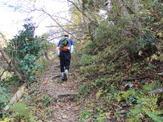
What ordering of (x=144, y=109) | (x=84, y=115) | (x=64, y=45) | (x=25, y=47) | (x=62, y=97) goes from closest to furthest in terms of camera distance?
1. (x=144, y=109)
2. (x=84, y=115)
3. (x=62, y=97)
4. (x=64, y=45)
5. (x=25, y=47)

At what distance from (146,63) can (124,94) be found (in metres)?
1.86

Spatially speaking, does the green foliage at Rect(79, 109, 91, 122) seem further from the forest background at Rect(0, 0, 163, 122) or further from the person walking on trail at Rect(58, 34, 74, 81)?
the person walking on trail at Rect(58, 34, 74, 81)

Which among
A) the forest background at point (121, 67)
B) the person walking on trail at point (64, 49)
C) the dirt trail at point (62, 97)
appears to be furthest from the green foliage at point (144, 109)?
the person walking on trail at point (64, 49)

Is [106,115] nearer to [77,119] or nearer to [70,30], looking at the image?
[77,119]

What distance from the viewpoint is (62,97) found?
5168 mm

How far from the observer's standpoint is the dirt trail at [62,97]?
4.01 metres

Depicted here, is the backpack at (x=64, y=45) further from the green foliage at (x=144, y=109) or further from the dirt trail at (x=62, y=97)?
the green foliage at (x=144, y=109)

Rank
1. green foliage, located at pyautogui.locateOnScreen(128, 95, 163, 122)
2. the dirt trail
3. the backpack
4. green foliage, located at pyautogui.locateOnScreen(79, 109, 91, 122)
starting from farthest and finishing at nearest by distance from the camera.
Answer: the backpack < the dirt trail < green foliage, located at pyautogui.locateOnScreen(79, 109, 91, 122) < green foliage, located at pyautogui.locateOnScreen(128, 95, 163, 122)

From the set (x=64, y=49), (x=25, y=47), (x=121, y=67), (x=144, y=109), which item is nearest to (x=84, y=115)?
(x=144, y=109)

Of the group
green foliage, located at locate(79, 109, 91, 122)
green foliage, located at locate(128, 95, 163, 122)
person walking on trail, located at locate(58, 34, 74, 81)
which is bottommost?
green foliage, located at locate(79, 109, 91, 122)

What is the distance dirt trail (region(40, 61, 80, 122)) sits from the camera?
4012 mm

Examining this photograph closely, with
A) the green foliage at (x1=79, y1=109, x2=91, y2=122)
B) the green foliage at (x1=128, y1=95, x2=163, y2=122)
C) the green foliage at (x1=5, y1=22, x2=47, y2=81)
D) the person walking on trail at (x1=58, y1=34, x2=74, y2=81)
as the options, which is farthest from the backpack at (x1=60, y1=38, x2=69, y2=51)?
the green foliage at (x1=128, y1=95, x2=163, y2=122)

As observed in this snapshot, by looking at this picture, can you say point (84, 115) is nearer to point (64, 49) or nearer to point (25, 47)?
point (64, 49)

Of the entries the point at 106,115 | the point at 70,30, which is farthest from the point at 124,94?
the point at 70,30
